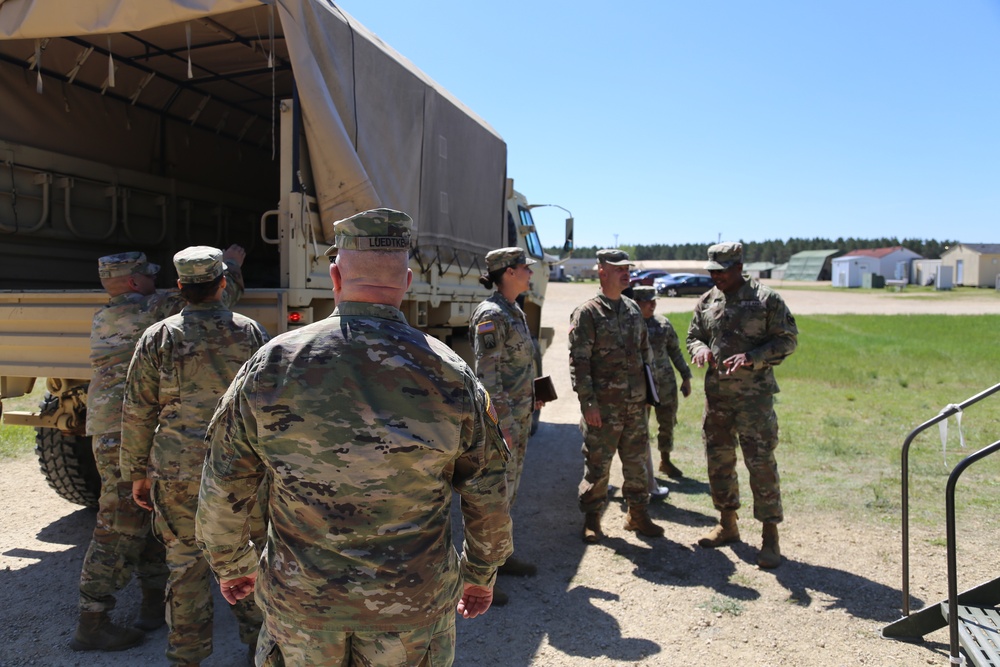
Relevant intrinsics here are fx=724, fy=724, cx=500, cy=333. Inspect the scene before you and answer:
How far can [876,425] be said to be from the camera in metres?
8.42

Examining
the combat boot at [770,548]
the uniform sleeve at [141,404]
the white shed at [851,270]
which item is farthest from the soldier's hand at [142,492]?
the white shed at [851,270]

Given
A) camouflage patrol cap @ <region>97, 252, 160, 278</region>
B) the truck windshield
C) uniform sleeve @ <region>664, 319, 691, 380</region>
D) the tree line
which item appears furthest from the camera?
the tree line

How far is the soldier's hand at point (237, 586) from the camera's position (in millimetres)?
1954

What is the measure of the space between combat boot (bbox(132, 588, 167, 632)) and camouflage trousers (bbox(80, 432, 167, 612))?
24 centimetres

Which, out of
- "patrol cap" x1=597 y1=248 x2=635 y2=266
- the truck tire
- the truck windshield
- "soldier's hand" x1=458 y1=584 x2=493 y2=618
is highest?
the truck windshield

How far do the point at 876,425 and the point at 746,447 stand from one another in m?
4.97

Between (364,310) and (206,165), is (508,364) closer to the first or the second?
(364,310)

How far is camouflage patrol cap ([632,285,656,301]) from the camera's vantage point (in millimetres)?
6121

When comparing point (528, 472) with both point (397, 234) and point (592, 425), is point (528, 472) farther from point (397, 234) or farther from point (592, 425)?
point (397, 234)

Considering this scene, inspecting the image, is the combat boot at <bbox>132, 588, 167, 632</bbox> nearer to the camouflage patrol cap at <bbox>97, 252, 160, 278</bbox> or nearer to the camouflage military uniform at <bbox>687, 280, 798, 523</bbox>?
the camouflage patrol cap at <bbox>97, 252, 160, 278</bbox>

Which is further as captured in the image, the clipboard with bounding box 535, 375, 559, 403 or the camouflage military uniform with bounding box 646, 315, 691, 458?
the camouflage military uniform with bounding box 646, 315, 691, 458

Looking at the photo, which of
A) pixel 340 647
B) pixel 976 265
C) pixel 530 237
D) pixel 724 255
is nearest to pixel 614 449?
pixel 724 255

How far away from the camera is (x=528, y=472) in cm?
647

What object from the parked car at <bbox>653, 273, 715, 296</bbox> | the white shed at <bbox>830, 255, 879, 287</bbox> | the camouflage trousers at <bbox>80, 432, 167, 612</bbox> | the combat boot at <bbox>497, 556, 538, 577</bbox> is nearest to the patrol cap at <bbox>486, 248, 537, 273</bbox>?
the combat boot at <bbox>497, 556, 538, 577</bbox>
